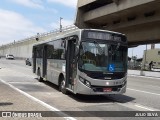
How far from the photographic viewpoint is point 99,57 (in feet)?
43.4

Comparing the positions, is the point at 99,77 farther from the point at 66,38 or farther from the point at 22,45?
the point at 22,45

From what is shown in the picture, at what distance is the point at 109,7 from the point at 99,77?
3302 cm

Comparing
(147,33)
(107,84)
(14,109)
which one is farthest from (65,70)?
(147,33)

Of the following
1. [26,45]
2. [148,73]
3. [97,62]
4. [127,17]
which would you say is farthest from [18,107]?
[26,45]

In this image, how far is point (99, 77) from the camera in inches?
519

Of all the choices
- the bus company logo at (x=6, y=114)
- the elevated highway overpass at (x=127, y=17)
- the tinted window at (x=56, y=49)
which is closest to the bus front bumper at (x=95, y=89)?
the tinted window at (x=56, y=49)

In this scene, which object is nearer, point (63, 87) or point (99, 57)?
point (99, 57)

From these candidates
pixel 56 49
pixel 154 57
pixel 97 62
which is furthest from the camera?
pixel 154 57

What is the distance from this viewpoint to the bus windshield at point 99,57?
13.2m

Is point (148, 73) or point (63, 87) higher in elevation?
point (63, 87)

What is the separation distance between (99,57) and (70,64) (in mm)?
1887

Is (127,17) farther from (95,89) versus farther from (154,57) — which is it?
(154,57)

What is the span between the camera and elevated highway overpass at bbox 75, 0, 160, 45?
38875mm

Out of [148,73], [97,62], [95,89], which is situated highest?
[97,62]
